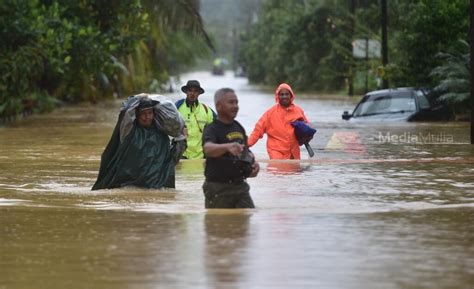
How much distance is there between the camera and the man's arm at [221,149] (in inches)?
449

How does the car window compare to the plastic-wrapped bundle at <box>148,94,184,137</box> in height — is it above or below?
below

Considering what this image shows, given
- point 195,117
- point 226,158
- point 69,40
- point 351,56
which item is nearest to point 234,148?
point 226,158

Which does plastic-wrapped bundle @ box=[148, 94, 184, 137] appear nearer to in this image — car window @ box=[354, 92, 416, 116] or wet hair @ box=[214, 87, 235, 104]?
wet hair @ box=[214, 87, 235, 104]

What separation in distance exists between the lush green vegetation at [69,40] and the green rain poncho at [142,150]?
18.2 m

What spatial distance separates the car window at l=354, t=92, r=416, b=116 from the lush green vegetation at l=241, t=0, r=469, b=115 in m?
1.13

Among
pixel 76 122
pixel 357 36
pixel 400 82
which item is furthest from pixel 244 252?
pixel 357 36

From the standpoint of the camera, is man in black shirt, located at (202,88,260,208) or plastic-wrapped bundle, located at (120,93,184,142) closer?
man in black shirt, located at (202,88,260,208)

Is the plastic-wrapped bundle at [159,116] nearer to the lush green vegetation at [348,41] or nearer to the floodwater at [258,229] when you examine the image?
the floodwater at [258,229]

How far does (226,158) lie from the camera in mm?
11734

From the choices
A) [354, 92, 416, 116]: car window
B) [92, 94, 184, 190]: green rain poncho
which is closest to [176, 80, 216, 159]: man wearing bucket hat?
[92, 94, 184, 190]: green rain poncho

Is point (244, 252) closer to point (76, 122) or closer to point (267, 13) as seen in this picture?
point (76, 122)

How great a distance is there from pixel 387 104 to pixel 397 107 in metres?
0.29

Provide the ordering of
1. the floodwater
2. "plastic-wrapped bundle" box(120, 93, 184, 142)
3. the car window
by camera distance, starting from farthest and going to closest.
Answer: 1. the car window
2. "plastic-wrapped bundle" box(120, 93, 184, 142)
3. the floodwater

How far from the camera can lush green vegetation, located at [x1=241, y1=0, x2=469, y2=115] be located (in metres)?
36.1
